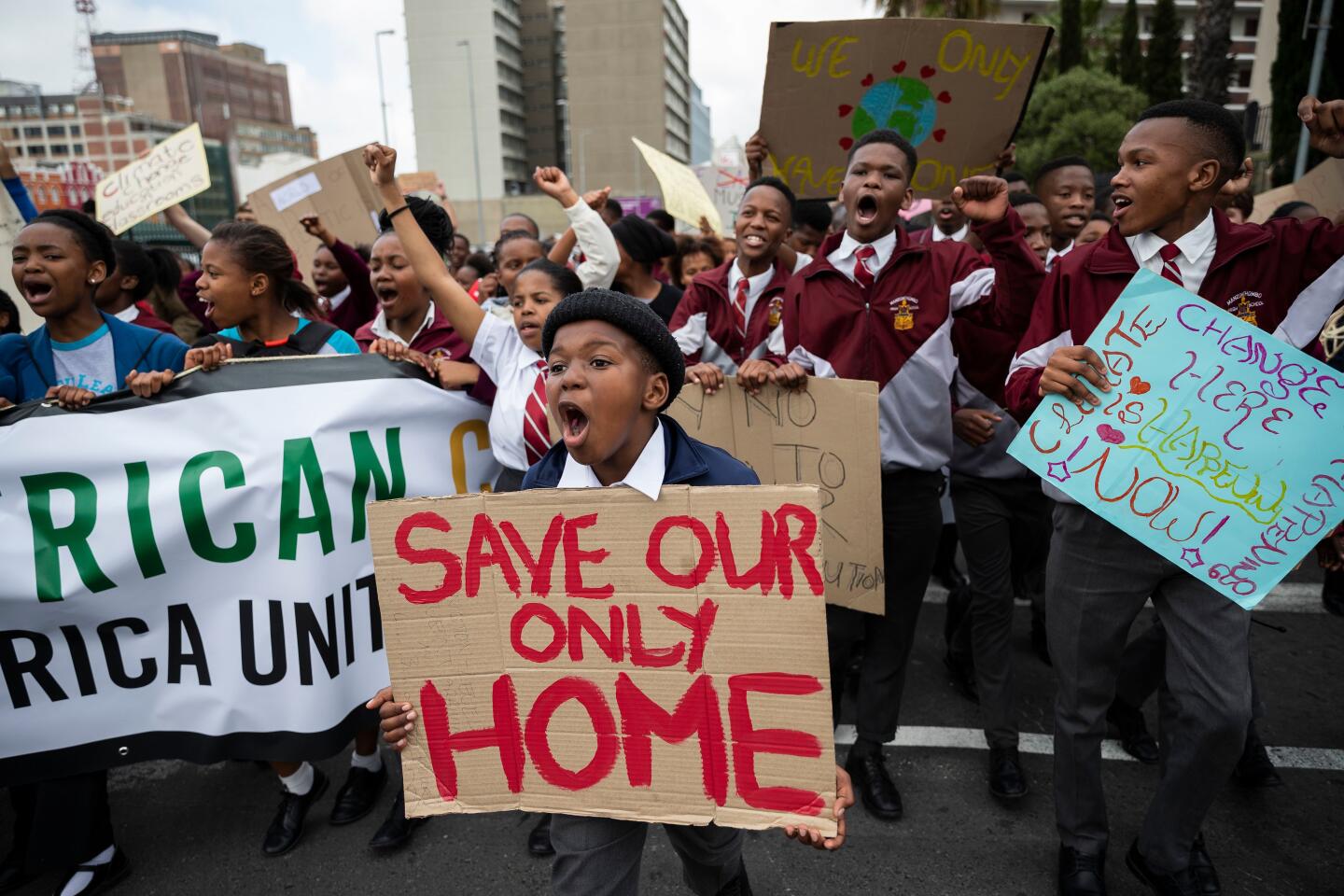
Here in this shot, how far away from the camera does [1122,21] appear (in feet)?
104

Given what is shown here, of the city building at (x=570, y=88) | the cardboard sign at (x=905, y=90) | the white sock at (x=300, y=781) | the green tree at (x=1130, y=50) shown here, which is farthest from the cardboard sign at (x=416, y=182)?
the city building at (x=570, y=88)

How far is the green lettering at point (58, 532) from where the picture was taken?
2609 millimetres

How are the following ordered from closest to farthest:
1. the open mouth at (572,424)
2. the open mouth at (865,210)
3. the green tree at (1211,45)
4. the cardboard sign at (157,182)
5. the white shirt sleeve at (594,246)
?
the open mouth at (572,424) < the open mouth at (865,210) < the white shirt sleeve at (594,246) < the cardboard sign at (157,182) < the green tree at (1211,45)

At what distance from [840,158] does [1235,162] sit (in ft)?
6.29

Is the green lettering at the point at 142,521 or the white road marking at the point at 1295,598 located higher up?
the green lettering at the point at 142,521

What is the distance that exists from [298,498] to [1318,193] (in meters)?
4.30

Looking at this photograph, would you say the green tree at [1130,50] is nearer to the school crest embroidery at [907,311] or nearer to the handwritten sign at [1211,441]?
the school crest embroidery at [907,311]

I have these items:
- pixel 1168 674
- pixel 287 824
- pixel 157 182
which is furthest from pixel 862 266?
pixel 157 182

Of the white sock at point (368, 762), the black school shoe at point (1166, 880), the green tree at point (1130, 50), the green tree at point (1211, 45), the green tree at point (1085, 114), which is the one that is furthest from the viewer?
the green tree at point (1130, 50)

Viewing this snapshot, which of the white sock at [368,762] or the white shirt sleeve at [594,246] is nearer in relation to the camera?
the white sock at [368,762]

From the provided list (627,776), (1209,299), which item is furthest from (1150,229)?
(627,776)

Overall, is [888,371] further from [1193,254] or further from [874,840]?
[874,840]

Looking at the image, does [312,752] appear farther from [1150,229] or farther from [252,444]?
[1150,229]

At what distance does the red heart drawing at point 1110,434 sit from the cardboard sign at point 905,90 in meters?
1.86
